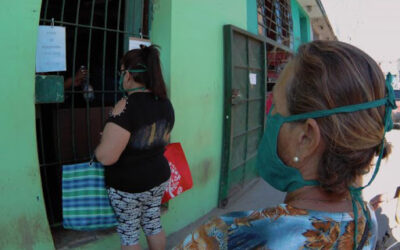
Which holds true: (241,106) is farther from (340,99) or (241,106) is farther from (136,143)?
(340,99)

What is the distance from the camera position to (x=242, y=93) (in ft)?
14.2

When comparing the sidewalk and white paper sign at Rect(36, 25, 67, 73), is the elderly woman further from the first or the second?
the sidewalk

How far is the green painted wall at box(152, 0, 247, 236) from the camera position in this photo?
3.05 meters

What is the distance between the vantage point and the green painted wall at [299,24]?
25.3 ft

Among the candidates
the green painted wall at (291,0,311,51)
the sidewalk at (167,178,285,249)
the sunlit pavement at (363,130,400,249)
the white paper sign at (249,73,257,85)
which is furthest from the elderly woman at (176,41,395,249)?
the green painted wall at (291,0,311,51)

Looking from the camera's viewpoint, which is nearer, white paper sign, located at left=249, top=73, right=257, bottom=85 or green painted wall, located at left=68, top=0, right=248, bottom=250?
green painted wall, located at left=68, top=0, right=248, bottom=250

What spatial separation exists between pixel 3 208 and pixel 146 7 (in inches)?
78.1

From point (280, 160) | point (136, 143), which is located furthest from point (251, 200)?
point (280, 160)

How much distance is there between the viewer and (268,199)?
445 centimetres

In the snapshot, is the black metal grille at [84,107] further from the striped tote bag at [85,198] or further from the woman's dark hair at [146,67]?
the woman's dark hair at [146,67]

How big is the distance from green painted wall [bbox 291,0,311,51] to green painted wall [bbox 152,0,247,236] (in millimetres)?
4136

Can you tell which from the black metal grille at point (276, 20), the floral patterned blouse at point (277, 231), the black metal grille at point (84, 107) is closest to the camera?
the floral patterned blouse at point (277, 231)

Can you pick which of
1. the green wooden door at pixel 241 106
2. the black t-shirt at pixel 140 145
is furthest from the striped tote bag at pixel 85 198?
the green wooden door at pixel 241 106

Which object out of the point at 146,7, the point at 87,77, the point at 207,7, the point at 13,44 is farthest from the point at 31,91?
the point at 207,7
